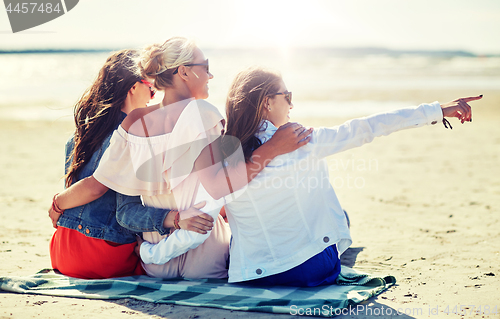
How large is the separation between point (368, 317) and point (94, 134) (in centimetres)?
202

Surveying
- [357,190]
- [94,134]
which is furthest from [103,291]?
[357,190]

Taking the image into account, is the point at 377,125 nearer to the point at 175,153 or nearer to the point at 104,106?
the point at 175,153

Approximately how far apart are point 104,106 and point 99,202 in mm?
630

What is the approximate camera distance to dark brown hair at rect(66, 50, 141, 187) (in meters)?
3.07

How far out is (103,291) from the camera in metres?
2.92

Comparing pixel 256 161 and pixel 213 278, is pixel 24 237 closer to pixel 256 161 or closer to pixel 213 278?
pixel 213 278

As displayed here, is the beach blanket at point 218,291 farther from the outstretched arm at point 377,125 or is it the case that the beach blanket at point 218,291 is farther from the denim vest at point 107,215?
the outstretched arm at point 377,125

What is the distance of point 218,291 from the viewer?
2830mm

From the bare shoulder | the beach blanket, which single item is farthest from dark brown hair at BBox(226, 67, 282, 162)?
the beach blanket

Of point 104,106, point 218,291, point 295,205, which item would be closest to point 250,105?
point 295,205

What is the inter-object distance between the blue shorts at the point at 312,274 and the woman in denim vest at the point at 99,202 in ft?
2.95

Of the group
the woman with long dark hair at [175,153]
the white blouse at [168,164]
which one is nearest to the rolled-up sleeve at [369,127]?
the woman with long dark hair at [175,153]

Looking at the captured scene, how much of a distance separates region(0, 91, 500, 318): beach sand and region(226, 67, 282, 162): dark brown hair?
0.99 meters

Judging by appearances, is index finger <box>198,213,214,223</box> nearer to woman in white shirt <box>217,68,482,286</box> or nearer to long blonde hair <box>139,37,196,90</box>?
woman in white shirt <box>217,68,482,286</box>
